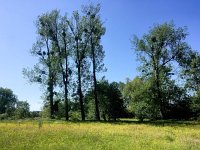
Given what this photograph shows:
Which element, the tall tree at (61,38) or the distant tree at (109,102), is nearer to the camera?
the tall tree at (61,38)

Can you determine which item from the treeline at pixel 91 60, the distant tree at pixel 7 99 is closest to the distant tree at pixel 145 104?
the treeline at pixel 91 60

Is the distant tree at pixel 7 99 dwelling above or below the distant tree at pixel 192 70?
above

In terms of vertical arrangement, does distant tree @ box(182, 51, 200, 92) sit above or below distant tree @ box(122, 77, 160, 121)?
above

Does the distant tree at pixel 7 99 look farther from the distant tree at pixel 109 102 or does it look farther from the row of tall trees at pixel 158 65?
the row of tall trees at pixel 158 65

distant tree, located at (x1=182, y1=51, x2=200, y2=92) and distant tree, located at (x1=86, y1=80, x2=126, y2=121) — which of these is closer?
distant tree, located at (x1=182, y1=51, x2=200, y2=92)

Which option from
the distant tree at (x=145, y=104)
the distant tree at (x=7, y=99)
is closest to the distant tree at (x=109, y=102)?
the distant tree at (x=145, y=104)

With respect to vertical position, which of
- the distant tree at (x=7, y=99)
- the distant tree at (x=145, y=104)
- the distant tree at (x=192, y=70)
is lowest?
the distant tree at (x=145, y=104)

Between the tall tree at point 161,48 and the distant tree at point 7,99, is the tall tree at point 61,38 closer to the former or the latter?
the tall tree at point 161,48

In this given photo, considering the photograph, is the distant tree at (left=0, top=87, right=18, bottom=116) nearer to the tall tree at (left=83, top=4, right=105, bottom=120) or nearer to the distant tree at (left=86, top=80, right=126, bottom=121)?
the distant tree at (left=86, top=80, right=126, bottom=121)

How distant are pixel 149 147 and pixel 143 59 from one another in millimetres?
46282

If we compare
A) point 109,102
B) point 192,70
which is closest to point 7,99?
point 109,102

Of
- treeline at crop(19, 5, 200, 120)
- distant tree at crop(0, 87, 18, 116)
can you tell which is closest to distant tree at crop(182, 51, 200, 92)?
treeline at crop(19, 5, 200, 120)

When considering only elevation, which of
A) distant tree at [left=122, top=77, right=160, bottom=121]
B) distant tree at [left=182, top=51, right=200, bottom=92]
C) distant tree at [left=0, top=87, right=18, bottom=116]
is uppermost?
distant tree at [left=0, top=87, right=18, bottom=116]

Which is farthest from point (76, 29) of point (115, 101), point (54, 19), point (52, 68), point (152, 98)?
point (115, 101)
